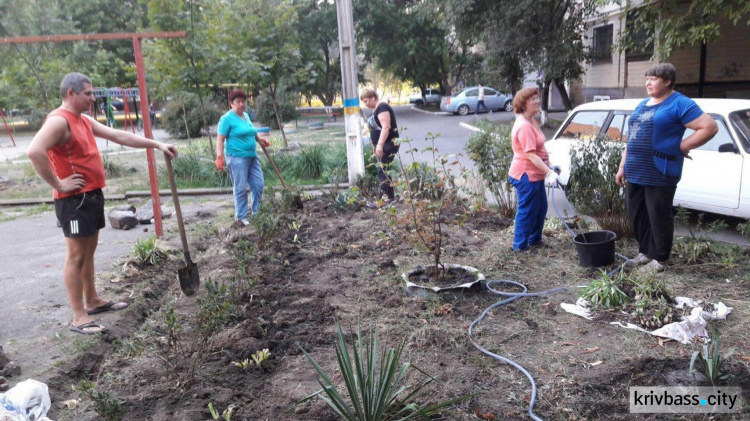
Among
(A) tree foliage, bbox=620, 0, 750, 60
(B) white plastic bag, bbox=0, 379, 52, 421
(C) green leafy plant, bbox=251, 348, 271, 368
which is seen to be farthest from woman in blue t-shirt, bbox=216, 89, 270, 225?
(A) tree foliage, bbox=620, 0, 750, 60

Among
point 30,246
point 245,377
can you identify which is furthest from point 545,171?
point 30,246

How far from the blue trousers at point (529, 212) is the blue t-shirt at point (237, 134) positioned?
3498mm

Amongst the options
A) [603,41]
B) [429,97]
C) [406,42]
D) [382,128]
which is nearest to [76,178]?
[382,128]

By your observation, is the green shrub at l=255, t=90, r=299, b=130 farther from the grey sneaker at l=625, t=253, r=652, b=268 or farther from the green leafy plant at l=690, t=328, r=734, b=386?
the green leafy plant at l=690, t=328, r=734, b=386

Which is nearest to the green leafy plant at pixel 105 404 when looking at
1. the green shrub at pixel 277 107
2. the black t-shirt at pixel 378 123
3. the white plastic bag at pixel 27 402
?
the white plastic bag at pixel 27 402

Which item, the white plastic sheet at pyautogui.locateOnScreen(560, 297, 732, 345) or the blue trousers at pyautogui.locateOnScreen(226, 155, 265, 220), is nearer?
the white plastic sheet at pyautogui.locateOnScreen(560, 297, 732, 345)

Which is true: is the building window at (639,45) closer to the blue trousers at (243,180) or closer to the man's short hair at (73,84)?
the blue trousers at (243,180)

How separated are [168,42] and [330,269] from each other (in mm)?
8081

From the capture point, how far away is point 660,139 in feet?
15.9

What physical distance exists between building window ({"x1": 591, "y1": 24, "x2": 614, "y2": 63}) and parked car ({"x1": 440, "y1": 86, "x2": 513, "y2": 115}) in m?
8.34

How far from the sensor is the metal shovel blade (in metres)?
4.94

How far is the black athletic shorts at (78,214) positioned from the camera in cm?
438

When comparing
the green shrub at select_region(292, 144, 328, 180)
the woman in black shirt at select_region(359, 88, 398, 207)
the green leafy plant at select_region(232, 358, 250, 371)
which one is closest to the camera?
the green leafy plant at select_region(232, 358, 250, 371)

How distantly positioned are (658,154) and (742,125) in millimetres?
2479
